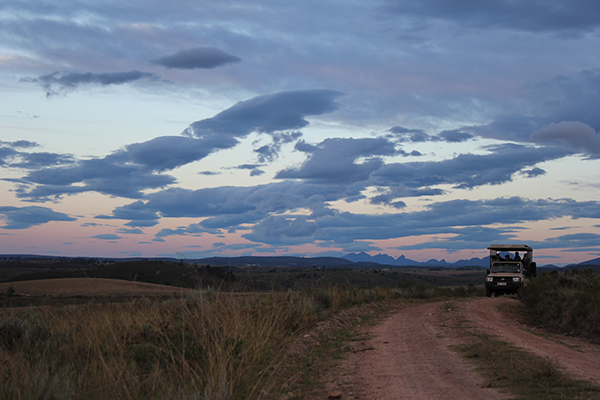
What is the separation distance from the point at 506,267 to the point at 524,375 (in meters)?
22.0

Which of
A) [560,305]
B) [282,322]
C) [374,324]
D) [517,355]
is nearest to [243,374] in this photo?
[282,322]

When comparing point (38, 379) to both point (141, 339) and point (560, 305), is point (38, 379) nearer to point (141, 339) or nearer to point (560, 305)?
point (141, 339)

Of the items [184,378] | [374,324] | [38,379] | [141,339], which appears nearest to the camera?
[38,379]

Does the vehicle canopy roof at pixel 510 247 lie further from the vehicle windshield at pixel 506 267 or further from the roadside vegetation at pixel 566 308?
the roadside vegetation at pixel 566 308

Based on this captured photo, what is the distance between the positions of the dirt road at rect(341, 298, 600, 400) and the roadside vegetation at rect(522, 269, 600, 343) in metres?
1.05

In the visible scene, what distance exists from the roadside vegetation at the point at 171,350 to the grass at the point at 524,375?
3.08 meters

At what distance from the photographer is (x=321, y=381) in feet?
27.5

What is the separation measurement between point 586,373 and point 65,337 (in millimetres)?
9329

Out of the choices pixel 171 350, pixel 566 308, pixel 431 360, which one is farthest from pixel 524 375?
pixel 566 308

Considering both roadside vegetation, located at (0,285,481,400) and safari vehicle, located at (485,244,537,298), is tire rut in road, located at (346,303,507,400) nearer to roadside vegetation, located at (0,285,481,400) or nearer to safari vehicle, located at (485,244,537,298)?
roadside vegetation, located at (0,285,481,400)

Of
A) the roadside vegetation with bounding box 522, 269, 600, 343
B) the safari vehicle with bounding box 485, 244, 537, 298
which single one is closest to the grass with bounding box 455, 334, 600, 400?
the roadside vegetation with bounding box 522, 269, 600, 343

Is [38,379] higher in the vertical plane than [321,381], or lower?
higher

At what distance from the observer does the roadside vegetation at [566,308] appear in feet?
46.6

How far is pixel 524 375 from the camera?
26.3 feet
